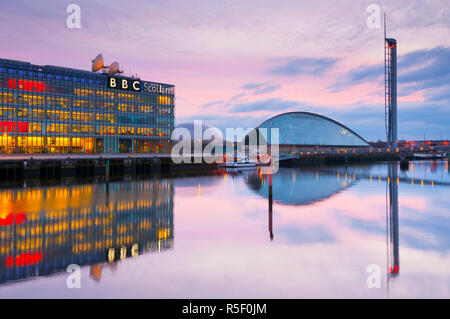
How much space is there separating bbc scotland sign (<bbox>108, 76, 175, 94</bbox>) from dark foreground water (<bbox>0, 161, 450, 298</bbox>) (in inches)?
3170

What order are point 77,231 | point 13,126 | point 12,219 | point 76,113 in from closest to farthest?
point 77,231
point 12,219
point 13,126
point 76,113

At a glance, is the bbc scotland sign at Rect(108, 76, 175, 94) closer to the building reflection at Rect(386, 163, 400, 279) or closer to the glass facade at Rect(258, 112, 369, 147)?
the glass facade at Rect(258, 112, 369, 147)

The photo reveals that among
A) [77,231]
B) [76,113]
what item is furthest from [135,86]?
[77,231]

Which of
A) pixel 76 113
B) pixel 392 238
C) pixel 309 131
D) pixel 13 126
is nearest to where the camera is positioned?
pixel 392 238

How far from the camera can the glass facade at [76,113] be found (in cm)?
8719

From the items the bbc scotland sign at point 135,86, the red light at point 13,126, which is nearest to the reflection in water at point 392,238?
the red light at point 13,126

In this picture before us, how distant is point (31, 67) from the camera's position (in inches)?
3533

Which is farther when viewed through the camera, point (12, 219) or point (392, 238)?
point (12, 219)

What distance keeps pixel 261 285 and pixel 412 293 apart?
5.45 metres

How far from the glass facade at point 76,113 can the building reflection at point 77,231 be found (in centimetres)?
6127

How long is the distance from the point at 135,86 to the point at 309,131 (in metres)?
97.0

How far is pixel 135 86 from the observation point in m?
112

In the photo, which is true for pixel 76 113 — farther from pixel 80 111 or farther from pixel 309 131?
pixel 309 131

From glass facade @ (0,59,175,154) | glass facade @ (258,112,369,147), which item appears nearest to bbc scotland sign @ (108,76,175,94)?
glass facade @ (0,59,175,154)
